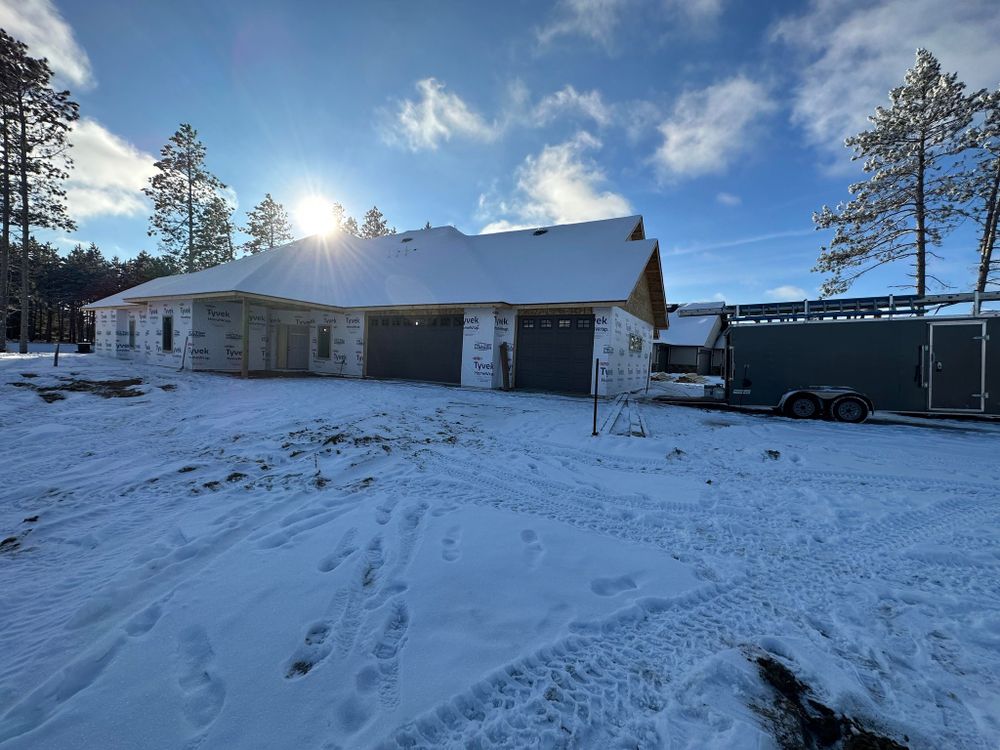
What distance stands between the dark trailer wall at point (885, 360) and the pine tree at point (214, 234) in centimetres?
3746

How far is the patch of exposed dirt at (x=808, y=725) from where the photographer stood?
166 centimetres

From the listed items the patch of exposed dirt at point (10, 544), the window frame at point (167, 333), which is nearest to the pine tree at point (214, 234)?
the window frame at point (167, 333)

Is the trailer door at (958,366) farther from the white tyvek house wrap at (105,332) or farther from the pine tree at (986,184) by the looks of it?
the white tyvek house wrap at (105,332)

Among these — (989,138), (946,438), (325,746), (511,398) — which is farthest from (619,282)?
(989,138)

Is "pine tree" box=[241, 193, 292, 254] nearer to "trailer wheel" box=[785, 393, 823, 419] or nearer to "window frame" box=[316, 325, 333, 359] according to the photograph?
"window frame" box=[316, 325, 333, 359]

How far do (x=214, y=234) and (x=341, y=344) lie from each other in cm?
2365

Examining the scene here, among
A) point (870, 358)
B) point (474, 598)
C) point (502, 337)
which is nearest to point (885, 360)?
point (870, 358)

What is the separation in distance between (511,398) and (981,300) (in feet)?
40.4

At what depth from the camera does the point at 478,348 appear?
15016mm

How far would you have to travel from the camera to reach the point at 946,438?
7.88 m

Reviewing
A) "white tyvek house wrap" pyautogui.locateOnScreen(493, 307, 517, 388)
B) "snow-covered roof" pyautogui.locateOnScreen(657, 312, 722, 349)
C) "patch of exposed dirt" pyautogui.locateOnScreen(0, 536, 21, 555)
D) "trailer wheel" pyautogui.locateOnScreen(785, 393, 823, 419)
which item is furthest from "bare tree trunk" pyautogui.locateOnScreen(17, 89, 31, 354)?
"snow-covered roof" pyautogui.locateOnScreen(657, 312, 722, 349)

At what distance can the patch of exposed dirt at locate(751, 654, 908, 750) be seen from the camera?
1.66 meters

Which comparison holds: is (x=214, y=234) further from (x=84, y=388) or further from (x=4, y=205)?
(x=84, y=388)

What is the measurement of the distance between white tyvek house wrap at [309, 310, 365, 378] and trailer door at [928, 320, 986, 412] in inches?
749
